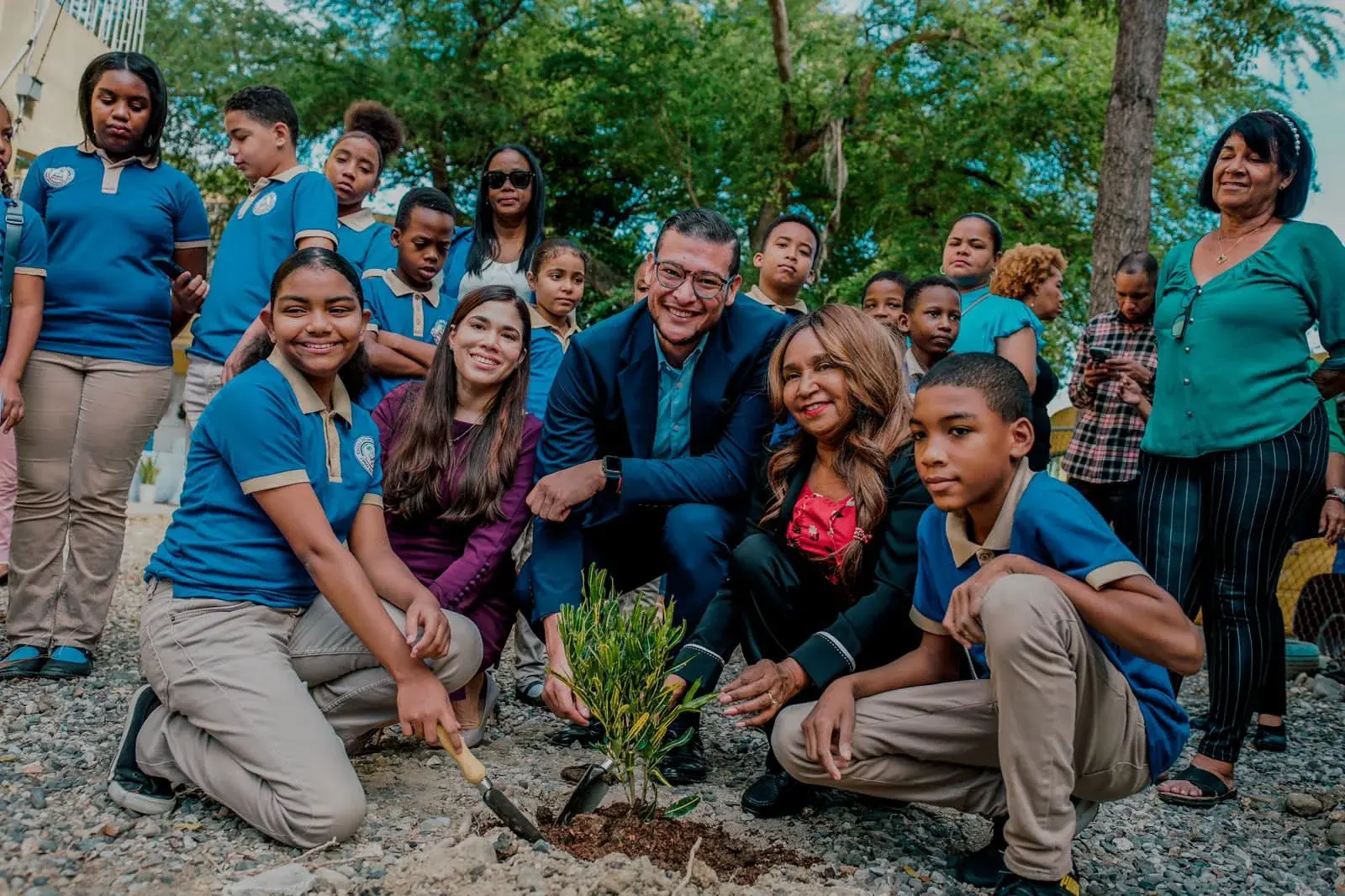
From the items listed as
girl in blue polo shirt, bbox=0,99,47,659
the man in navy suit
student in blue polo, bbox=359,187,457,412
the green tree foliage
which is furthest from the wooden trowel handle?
the green tree foliage

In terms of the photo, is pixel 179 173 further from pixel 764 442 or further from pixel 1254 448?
pixel 1254 448

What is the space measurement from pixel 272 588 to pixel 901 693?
5.92ft

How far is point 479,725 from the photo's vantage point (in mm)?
3809

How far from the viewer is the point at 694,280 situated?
3.77 metres

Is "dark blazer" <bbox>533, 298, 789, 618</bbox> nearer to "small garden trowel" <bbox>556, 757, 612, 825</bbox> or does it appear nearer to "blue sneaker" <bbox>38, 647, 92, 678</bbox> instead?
"small garden trowel" <bbox>556, 757, 612, 825</bbox>

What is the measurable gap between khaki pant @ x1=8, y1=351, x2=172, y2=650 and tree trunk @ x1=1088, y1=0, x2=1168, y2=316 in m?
6.74

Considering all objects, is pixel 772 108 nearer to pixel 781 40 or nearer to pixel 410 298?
pixel 781 40

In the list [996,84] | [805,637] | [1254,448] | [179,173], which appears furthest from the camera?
[996,84]

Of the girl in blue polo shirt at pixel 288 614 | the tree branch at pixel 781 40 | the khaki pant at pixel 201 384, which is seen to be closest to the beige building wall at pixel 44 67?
the khaki pant at pixel 201 384

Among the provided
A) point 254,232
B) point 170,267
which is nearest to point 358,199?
point 254,232

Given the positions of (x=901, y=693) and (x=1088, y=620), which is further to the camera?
(x=901, y=693)

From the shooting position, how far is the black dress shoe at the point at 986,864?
2.72 m

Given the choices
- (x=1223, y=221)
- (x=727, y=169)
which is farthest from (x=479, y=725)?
(x=727, y=169)

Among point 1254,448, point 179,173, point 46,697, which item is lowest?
point 46,697
